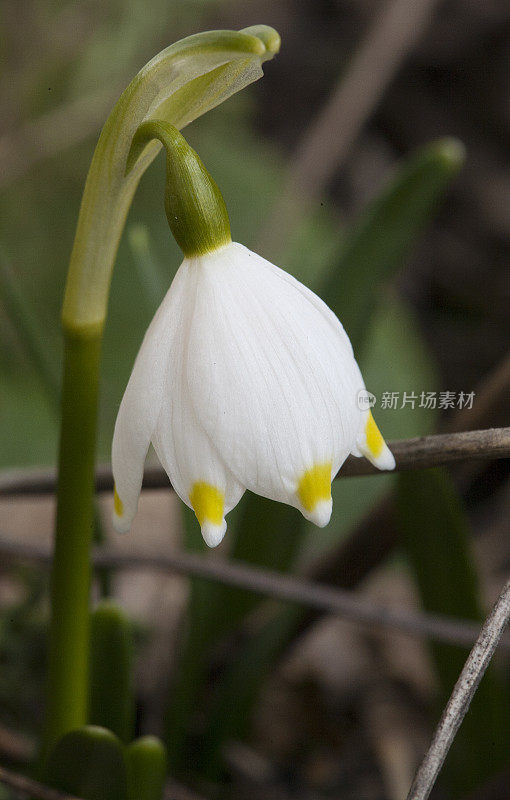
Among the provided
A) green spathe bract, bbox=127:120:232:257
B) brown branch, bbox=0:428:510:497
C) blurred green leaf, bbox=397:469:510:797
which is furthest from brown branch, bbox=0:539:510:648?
green spathe bract, bbox=127:120:232:257

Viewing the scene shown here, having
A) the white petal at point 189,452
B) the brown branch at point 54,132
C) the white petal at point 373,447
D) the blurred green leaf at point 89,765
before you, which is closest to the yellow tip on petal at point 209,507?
the white petal at point 189,452

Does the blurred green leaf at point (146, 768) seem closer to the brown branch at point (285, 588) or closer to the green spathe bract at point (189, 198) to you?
the brown branch at point (285, 588)

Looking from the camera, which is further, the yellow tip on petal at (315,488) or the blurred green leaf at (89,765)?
the blurred green leaf at (89,765)

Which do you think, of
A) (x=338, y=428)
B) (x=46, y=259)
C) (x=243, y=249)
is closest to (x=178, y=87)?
(x=243, y=249)

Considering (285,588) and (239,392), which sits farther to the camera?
(285,588)

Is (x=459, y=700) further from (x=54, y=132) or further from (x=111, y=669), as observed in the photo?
(x=54, y=132)

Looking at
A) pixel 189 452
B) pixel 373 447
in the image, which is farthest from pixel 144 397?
pixel 373 447

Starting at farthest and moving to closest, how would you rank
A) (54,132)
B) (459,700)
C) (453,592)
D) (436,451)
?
(54,132), (453,592), (436,451), (459,700)
